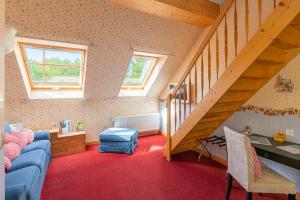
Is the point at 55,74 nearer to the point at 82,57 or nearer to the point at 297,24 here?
the point at 82,57

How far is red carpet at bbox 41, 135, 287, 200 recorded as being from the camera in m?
2.09

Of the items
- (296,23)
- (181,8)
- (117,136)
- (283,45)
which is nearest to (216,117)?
(283,45)

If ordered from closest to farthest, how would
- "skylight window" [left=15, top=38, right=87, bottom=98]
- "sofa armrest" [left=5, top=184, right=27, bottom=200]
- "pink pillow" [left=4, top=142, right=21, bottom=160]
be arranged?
"sofa armrest" [left=5, top=184, right=27, bottom=200], "pink pillow" [left=4, top=142, right=21, bottom=160], "skylight window" [left=15, top=38, right=87, bottom=98]

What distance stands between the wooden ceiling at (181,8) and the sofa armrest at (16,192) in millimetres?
2436

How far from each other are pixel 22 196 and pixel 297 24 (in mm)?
2732

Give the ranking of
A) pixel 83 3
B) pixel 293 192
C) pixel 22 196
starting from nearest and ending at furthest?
pixel 22 196, pixel 293 192, pixel 83 3

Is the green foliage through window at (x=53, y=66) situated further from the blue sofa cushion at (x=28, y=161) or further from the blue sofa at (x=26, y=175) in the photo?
the blue sofa cushion at (x=28, y=161)

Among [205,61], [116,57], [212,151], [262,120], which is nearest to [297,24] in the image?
[262,120]

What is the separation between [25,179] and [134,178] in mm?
1337

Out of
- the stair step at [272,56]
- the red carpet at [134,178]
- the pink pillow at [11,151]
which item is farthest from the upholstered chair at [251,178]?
the pink pillow at [11,151]

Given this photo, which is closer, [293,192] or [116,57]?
[293,192]

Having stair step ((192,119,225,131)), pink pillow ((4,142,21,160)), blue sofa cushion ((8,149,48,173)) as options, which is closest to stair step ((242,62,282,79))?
stair step ((192,119,225,131))

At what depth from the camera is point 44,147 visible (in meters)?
2.55

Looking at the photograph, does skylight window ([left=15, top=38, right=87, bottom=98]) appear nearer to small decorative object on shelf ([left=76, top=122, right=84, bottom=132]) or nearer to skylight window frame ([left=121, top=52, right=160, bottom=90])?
small decorative object on shelf ([left=76, top=122, right=84, bottom=132])
